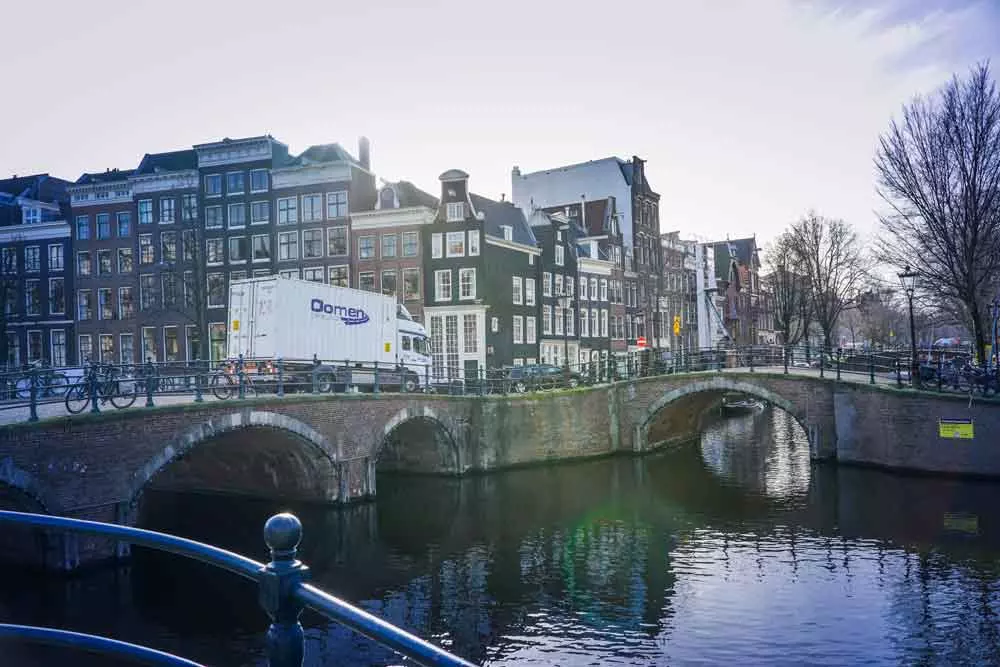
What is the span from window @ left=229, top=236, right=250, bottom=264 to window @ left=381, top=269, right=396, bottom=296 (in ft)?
31.2

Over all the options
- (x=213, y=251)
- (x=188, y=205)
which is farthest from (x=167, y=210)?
(x=213, y=251)

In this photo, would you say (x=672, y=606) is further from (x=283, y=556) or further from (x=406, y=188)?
(x=406, y=188)

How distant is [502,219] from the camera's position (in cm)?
4772

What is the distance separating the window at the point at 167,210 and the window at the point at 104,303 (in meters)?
6.19

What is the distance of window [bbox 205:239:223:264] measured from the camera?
4809 cm

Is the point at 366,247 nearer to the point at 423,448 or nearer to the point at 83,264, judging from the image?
the point at 423,448

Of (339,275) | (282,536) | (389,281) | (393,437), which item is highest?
(339,275)

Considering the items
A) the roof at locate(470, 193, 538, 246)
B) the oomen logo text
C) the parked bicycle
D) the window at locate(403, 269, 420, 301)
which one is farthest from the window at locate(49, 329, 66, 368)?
the oomen logo text

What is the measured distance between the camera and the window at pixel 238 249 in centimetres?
4753

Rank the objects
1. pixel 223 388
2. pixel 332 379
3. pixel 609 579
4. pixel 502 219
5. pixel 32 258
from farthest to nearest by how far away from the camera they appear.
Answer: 1. pixel 32 258
2. pixel 502 219
3. pixel 332 379
4. pixel 223 388
5. pixel 609 579

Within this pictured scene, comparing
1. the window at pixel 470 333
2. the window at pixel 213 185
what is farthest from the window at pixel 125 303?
the window at pixel 470 333

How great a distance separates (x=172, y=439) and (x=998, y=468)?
2638 centimetres

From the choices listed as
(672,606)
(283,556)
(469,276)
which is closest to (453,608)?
(672,606)

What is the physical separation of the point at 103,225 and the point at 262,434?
113 feet
